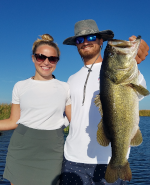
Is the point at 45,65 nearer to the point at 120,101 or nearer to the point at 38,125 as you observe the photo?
the point at 38,125

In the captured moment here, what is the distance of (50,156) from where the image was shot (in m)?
3.83

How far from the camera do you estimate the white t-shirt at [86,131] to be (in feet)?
12.0

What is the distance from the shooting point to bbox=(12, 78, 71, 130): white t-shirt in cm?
395

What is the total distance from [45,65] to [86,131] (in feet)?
5.49

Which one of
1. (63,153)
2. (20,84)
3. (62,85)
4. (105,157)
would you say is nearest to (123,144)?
(105,157)

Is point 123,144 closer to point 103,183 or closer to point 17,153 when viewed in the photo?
point 103,183

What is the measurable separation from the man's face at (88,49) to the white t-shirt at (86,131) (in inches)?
21.1

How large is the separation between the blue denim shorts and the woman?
189 mm

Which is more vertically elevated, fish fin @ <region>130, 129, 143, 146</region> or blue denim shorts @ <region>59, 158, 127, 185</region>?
fish fin @ <region>130, 129, 143, 146</region>

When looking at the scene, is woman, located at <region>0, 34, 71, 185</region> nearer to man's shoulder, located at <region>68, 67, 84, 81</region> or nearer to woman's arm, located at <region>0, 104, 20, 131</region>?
woman's arm, located at <region>0, 104, 20, 131</region>

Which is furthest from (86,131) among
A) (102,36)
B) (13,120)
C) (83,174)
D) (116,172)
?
(102,36)

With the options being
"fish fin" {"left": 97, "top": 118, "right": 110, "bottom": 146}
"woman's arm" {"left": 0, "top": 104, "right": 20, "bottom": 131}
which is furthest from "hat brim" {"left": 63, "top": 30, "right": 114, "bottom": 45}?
"fish fin" {"left": 97, "top": 118, "right": 110, "bottom": 146}

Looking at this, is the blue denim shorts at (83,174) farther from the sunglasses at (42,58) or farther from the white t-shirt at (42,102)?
the sunglasses at (42,58)

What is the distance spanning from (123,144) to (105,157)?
75 cm
